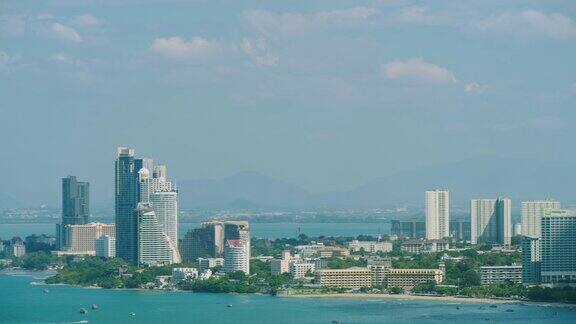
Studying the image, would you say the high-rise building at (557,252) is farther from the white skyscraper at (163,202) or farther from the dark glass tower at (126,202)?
the dark glass tower at (126,202)

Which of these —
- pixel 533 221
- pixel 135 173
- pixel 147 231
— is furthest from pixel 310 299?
pixel 533 221

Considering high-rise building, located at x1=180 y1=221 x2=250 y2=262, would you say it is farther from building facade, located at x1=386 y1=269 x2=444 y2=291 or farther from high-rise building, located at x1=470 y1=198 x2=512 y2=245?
high-rise building, located at x1=470 y1=198 x2=512 y2=245

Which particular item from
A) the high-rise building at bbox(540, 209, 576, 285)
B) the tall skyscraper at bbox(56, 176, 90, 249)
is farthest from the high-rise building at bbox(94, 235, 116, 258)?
the high-rise building at bbox(540, 209, 576, 285)

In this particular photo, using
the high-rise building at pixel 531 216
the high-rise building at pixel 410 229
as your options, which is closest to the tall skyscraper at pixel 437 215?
the high-rise building at pixel 410 229

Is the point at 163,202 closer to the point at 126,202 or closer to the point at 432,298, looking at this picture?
the point at 126,202

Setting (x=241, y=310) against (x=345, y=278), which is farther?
(x=345, y=278)

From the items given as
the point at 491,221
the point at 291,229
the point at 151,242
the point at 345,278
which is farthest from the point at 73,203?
the point at 291,229

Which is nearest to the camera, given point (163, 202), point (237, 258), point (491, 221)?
point (237, 258)
